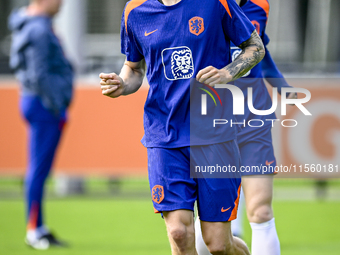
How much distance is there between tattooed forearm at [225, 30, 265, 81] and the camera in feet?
9.00

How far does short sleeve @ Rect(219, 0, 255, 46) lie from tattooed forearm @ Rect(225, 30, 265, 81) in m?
0.05

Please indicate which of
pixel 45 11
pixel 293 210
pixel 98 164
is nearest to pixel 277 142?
pixel 293 210

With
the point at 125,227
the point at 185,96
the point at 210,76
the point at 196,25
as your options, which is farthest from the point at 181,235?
the point at 125,227

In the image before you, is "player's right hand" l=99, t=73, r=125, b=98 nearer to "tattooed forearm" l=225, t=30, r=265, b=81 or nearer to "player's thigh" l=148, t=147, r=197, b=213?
"player's thigh" l=148, t=147, r=197, b=213

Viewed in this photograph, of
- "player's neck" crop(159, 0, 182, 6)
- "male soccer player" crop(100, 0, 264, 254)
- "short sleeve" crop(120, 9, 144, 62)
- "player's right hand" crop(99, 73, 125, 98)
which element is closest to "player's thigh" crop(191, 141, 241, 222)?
"male soccer player" crop(100, 0, 264, 254)

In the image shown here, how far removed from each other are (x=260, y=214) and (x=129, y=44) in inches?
53.1

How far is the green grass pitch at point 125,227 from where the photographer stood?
5.02 metres

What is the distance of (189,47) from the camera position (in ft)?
9.05

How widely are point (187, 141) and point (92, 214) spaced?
4.39 meters

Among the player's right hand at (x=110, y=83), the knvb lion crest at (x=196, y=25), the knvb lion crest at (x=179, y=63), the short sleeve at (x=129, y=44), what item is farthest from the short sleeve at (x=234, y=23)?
the player's right hand at (x=110, y=83)

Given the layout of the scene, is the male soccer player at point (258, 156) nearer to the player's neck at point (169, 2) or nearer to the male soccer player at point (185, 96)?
the male soccer player at point (185, 96)

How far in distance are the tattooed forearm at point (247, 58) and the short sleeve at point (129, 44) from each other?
572mm

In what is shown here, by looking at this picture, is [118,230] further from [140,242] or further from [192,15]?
[192,15]

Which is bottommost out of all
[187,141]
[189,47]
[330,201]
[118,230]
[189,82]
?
[330,201]
